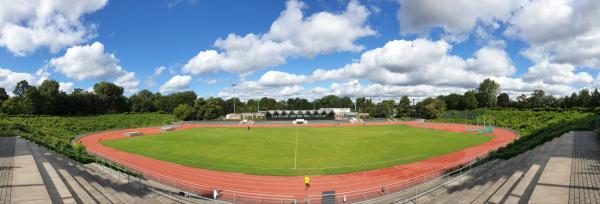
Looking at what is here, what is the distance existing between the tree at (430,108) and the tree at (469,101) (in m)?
29.3

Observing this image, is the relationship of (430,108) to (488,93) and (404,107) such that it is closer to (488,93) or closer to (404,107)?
(404,107)

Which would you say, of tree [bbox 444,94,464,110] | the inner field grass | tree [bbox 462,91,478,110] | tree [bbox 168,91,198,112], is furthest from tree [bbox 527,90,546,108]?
tree [bbox 168,91,198,112]

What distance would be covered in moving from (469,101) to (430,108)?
117 ft

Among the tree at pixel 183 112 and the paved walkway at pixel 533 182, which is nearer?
the paved walkway at pixel 533 182

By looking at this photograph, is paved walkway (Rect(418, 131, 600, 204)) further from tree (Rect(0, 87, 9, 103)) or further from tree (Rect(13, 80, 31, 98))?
tree (Rect(13, 80, 31, 98))

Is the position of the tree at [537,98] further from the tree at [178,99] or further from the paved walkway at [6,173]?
the paved walkway at [6,173]

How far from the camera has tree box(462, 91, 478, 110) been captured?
4496 inches

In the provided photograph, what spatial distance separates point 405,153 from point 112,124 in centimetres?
6874

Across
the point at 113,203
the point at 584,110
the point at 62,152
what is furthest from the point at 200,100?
the point at 584,110

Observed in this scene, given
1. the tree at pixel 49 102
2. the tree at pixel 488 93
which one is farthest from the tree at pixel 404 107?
the tree at pixel 49 102

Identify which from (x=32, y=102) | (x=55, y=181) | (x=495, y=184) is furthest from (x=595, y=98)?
(x=32, y=102)

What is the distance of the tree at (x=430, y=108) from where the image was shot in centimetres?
8839

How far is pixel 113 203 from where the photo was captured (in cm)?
1398

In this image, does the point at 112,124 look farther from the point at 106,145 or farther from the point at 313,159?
the point at 313,159
